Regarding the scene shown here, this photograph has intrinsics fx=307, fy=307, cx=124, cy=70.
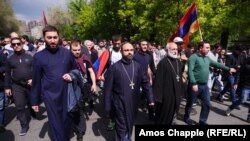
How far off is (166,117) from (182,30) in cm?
416

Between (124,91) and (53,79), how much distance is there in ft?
3.75

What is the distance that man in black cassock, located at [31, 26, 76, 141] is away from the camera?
4.46 metres

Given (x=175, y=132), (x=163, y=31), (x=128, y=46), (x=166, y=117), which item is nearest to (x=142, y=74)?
(x=128, y=46)

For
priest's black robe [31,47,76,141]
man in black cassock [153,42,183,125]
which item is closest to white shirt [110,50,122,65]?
man in black cassock [153,42,183,125]

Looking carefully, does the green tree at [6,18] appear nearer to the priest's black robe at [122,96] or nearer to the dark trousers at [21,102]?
the dark trousers at [21,102]

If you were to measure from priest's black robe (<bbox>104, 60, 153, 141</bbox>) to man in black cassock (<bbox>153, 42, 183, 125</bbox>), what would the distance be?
67 cm

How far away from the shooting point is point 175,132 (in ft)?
13.5

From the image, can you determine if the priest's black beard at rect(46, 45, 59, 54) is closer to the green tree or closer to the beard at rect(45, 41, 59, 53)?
the beard at rect(45, 41, 59, 53)

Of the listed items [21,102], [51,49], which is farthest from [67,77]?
[21,102]

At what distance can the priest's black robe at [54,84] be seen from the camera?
14.7ft

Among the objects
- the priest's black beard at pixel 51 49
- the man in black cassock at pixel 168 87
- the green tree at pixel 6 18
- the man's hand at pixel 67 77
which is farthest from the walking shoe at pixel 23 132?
the green tree at pixel 6 18

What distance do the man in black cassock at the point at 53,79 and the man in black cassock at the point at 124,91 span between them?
74cm

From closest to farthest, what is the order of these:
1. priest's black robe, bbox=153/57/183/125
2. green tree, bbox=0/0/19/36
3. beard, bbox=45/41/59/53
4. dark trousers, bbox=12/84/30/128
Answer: beard, bbox=45/41/59/53 < priest's black robe, bbox=153/57/183/125 < dark trousers, bbox=12/84/30/128 < green tree, bbox=0/0/19/36

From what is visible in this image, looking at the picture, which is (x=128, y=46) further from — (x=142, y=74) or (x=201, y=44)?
(x=201, y=44)
